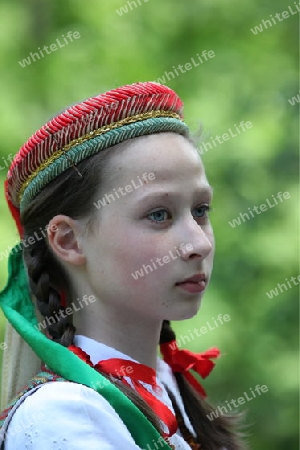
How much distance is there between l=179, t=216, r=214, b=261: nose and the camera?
1375mm

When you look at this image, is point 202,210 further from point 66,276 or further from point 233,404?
point 233,404

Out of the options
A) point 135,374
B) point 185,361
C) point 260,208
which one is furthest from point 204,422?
point 260,208

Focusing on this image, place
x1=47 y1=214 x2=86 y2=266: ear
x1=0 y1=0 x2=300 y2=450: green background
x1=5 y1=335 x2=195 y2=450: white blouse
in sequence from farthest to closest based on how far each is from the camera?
x1=0 y1=0 x2=300 y2=450: green background
x1=47 y1=214 x2=86 y2=266: ear
x1=5 y1=335 x2=195 y2=450: white blouse

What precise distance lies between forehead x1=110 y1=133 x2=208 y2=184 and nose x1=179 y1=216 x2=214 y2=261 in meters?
0.09

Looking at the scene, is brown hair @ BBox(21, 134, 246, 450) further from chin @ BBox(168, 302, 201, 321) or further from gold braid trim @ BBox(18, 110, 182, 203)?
chin @ BBox(168, 302, 201, 321)

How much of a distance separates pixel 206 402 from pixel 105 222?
522 mm

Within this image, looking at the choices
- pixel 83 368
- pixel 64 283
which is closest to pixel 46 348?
pixel 83 368

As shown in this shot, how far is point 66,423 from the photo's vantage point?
4.03ft

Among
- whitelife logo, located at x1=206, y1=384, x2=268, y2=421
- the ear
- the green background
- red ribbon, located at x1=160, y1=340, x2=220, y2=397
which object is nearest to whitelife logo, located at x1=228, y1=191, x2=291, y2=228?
the green background

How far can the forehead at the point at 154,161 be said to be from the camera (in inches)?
55.4

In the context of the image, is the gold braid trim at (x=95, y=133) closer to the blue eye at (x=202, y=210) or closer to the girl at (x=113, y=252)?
the girl at (x=113, y=252)

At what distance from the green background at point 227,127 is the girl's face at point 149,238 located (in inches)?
61.9

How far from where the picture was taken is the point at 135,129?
4.69 feet

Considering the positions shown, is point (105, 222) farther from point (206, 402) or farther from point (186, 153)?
point (206, 402)
